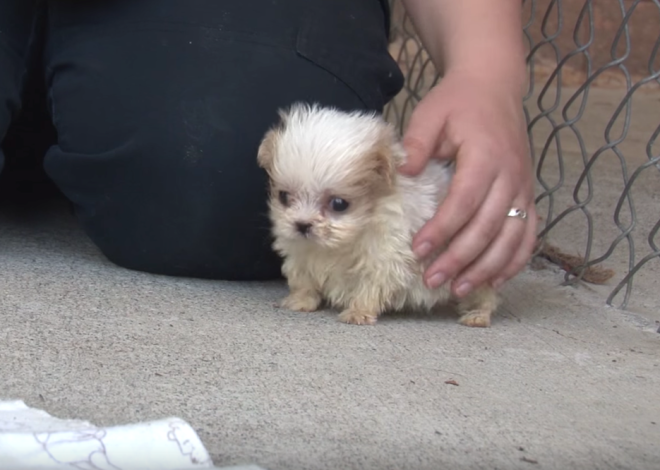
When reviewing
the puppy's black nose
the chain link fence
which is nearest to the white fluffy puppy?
the puppy's black nose

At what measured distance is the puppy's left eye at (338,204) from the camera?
4.49ft

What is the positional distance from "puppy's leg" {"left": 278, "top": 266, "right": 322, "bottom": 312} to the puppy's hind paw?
0.79 feet

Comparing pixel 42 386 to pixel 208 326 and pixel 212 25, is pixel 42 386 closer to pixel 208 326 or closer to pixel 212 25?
pixel 208 326

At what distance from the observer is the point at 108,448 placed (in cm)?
84

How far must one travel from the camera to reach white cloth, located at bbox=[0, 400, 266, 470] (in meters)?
0.83

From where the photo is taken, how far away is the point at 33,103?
1.82m

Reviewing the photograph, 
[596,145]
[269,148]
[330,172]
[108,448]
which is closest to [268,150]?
[269,148]

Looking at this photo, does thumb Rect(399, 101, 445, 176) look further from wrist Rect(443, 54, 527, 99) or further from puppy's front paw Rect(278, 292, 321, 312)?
puppy's front paw Rect(278, 292, 321, 312)

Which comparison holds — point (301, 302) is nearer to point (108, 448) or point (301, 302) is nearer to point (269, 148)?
point (269, 148)

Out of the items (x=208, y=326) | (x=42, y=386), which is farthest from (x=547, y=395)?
(x=42, y=386)

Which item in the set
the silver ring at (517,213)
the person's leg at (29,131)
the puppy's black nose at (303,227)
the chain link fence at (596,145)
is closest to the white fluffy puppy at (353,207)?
the puppy's black nose at (303,227)

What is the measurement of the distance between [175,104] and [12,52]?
1.03ft

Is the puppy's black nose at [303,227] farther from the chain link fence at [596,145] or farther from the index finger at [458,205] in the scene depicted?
the chain link fence at [596,145]

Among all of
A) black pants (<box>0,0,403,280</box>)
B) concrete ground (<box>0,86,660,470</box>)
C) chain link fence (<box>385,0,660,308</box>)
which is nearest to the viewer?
concrete ground (<box>0,86,660,470</box>)
